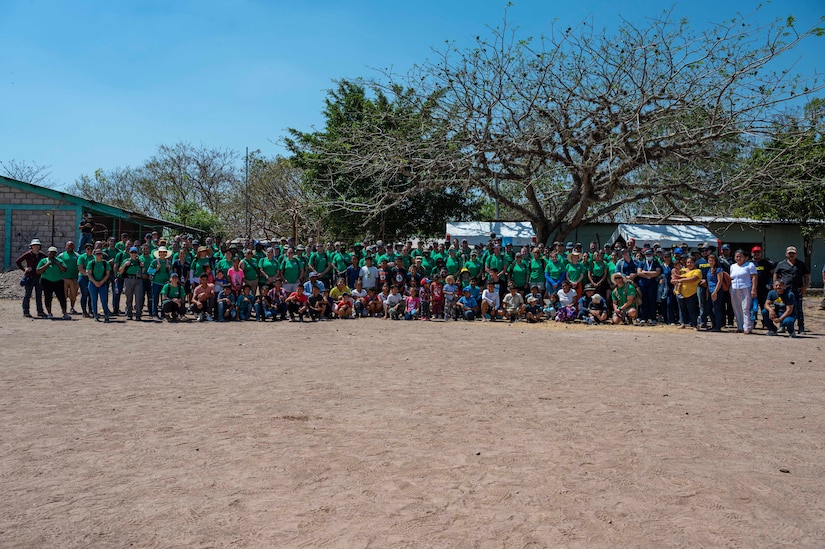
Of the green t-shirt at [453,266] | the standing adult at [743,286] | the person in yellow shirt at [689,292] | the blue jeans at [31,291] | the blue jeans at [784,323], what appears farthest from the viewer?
the green t-shirt at [453,266]

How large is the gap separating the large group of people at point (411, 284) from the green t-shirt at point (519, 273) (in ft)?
0.11

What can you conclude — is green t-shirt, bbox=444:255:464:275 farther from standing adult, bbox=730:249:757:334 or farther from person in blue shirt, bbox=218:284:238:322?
standing adult, bbox=730:249:757:334

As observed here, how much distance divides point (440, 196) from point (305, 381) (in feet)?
60.9

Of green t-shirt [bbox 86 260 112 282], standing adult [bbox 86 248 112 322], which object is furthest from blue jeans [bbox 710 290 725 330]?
green t-shirt [bbox 86 260 112 282]

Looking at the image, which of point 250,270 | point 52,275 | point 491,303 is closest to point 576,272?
point 491,303

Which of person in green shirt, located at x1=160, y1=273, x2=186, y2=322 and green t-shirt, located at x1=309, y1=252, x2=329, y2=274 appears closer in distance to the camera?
person in green shirt, located at x1=160, y1=273, x2=186, y2=322

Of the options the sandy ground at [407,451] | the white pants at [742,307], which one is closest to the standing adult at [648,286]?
the white pants at [742,307]

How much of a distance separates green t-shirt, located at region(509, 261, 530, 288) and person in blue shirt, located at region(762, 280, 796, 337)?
5.18m

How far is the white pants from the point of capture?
42.4 feet

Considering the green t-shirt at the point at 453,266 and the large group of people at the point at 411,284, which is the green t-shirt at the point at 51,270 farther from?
the green t-shirt at the point at 453,266

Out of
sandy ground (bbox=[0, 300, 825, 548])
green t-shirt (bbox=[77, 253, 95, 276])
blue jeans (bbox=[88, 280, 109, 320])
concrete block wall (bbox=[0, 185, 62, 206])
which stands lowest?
sandy ground (bbox=[0, 300, 825, 548])

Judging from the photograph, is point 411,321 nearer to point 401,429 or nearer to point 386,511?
point 401,429

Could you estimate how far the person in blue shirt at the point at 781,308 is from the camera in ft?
Answer: 41.1

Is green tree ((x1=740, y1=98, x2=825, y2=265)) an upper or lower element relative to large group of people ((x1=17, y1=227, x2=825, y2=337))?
upper
